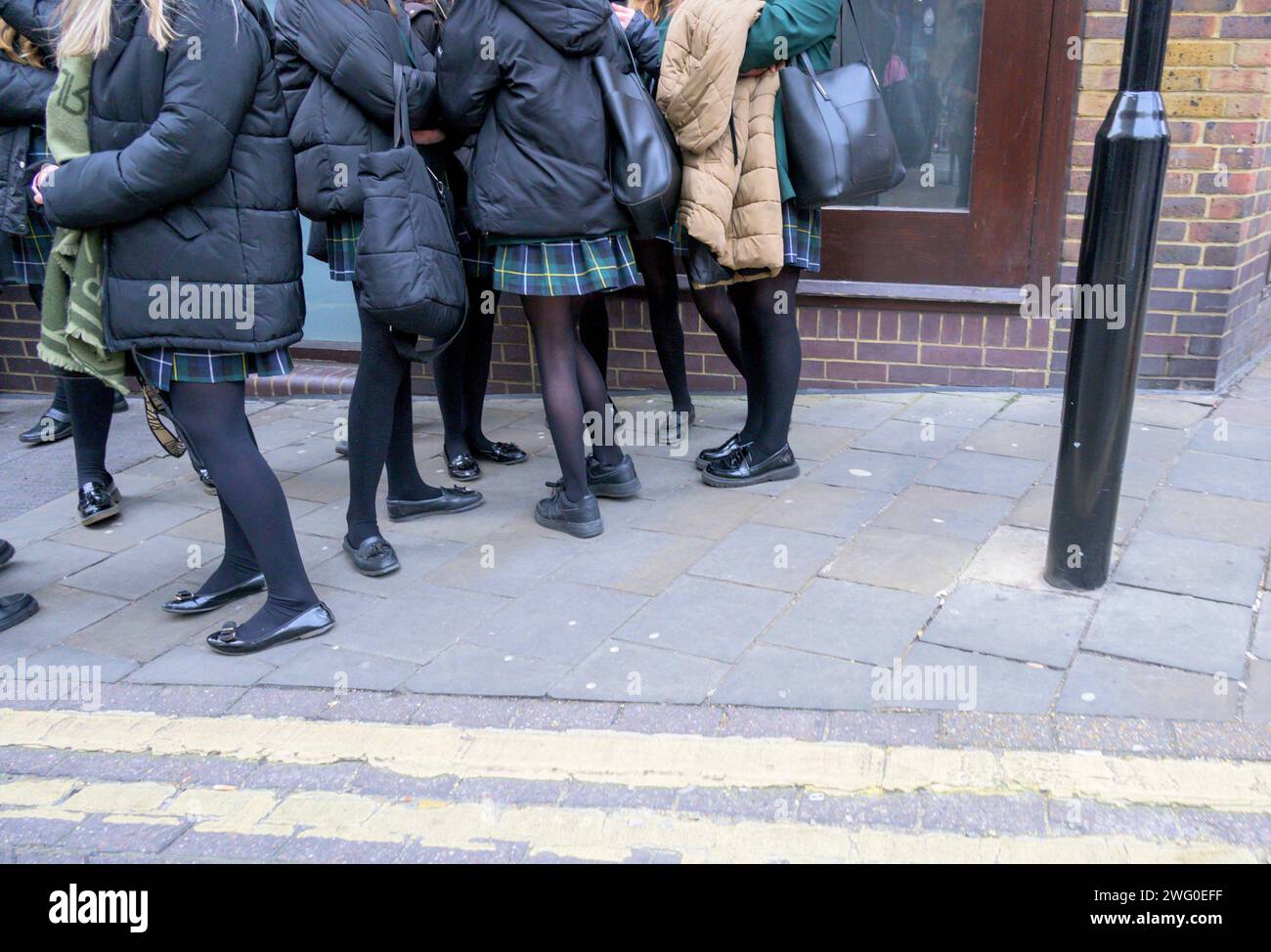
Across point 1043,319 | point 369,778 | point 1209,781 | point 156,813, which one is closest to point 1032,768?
point 1209,781

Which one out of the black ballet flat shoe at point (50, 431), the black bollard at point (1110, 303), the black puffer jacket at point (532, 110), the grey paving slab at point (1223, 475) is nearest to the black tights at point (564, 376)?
the black puffer jacket at point (532, 110)

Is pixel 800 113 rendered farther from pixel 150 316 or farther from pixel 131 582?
pixel 131 582

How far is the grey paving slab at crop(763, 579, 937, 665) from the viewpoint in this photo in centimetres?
332

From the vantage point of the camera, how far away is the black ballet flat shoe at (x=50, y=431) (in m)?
5.69

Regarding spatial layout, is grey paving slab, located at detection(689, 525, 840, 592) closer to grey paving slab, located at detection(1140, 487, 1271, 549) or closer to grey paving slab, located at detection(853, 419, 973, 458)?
grey paving slab, located at detection(853, 419, 973, 458)

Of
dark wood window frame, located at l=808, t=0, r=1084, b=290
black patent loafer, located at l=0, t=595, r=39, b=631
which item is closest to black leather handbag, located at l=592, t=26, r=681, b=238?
dark wood window frame, located at l=808, t=0, r=1084, b=290

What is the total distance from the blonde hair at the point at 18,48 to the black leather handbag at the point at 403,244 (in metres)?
1.59

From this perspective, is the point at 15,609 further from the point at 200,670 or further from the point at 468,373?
the point at 468,373

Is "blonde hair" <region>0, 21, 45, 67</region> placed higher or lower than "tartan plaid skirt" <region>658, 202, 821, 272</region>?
higher

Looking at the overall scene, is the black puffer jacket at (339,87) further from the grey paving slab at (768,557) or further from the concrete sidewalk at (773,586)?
the grey paving slab at (768,557)

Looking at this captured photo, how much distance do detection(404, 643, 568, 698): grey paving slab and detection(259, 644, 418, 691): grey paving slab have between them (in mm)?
73

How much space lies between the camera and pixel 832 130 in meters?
4.16

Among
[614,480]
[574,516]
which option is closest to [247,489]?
[574,516]

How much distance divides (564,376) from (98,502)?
1.98 meters
